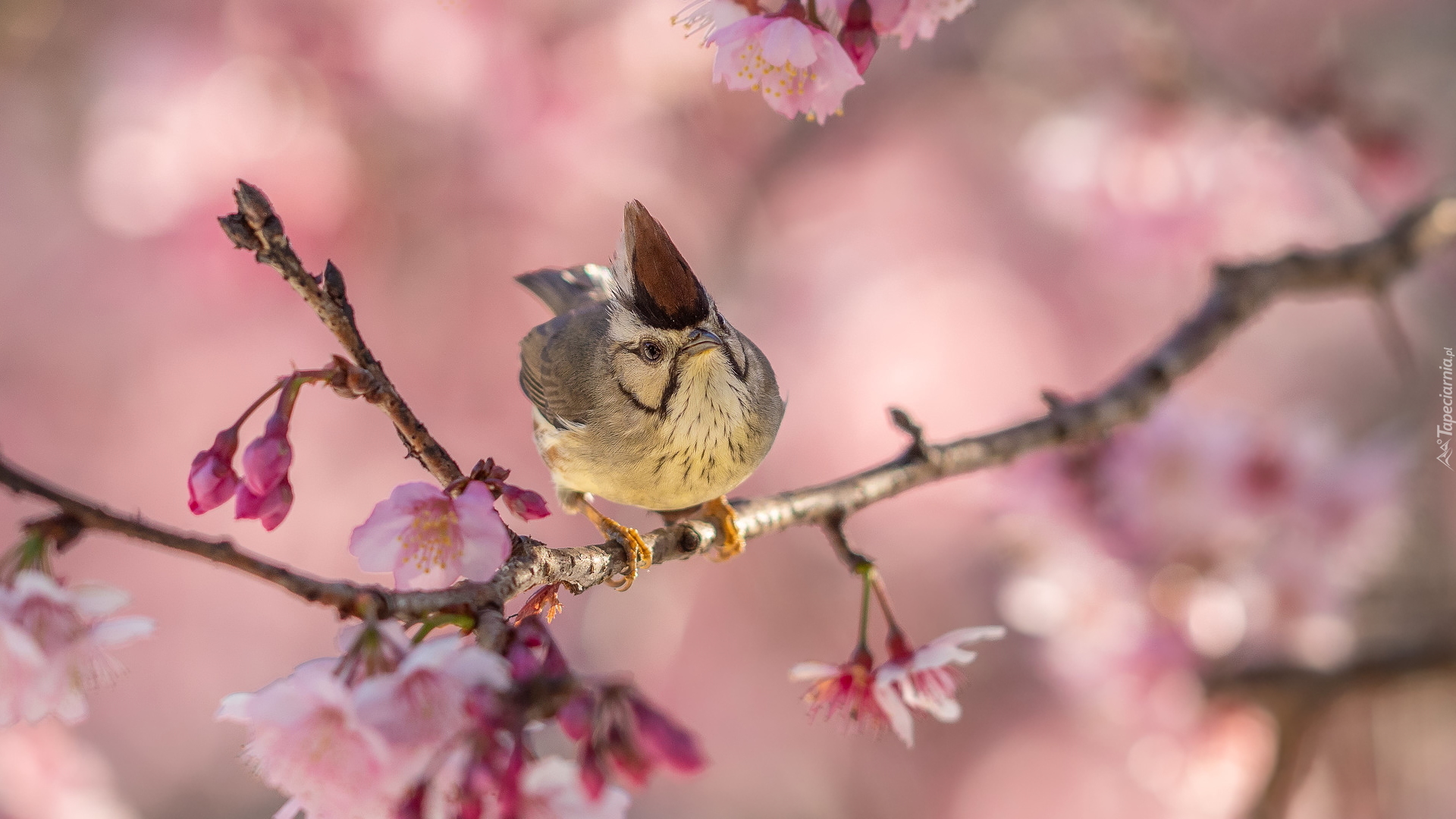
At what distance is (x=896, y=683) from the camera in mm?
1164

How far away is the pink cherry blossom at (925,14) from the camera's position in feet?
3.91

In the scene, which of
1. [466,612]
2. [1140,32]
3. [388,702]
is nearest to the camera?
[388,702]

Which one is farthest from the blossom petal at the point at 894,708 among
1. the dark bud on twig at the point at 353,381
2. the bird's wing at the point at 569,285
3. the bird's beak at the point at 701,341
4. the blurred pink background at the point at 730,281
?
the blurred pink background at the point at 730,281

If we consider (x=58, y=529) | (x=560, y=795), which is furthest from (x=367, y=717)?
(x=58, y=529)

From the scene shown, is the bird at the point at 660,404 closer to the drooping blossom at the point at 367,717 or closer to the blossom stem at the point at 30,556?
the drooping blossom at the point at 367,717

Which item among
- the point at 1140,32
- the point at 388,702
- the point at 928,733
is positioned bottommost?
the point at 928,733

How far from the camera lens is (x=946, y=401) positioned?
4137 millimetres

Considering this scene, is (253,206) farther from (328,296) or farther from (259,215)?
(328,296)

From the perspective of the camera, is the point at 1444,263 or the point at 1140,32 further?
the point at 1444,263

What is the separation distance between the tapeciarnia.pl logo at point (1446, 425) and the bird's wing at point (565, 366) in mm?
2356

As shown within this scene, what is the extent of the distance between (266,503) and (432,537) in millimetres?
172

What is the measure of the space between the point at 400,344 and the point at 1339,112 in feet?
10.5

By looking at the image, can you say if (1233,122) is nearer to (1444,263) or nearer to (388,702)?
(1444,263)

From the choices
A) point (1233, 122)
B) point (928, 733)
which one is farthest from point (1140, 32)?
point (928, 733)
